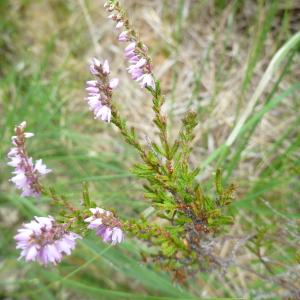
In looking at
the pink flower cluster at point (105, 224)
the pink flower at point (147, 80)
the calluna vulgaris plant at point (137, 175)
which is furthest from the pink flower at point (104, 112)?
the pink flower cluster at point (105, 224)

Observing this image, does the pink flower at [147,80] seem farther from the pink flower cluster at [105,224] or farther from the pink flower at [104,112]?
the pink flower cluster at [105,224]

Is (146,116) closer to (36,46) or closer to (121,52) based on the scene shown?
(121,52)

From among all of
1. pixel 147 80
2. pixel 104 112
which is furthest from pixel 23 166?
pixel 147 80

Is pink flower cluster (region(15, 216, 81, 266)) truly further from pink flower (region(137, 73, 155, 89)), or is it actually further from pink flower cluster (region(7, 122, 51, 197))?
pink flower (region(137, 73, 155, 89))

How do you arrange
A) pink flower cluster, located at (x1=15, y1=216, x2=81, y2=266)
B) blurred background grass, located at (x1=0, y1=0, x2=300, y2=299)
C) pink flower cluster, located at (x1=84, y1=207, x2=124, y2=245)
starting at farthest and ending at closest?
blurred background grass, located at (x1=0, y1=0, x2=300, y2=299) < pink flower cluster, located at (x1=84, y1=207, x2=124, y2=245) < pink flower cluster, located at (x1=15, y1=216, x2=81, y2=266)

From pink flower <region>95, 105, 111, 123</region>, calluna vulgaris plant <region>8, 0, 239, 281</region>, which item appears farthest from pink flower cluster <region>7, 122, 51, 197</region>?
pink flower <region>95, 105, 111, 123</region>

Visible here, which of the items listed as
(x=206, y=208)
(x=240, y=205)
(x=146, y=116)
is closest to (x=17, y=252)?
(x=146, y=116)

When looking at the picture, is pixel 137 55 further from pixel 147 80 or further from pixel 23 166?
pixel 23 166
